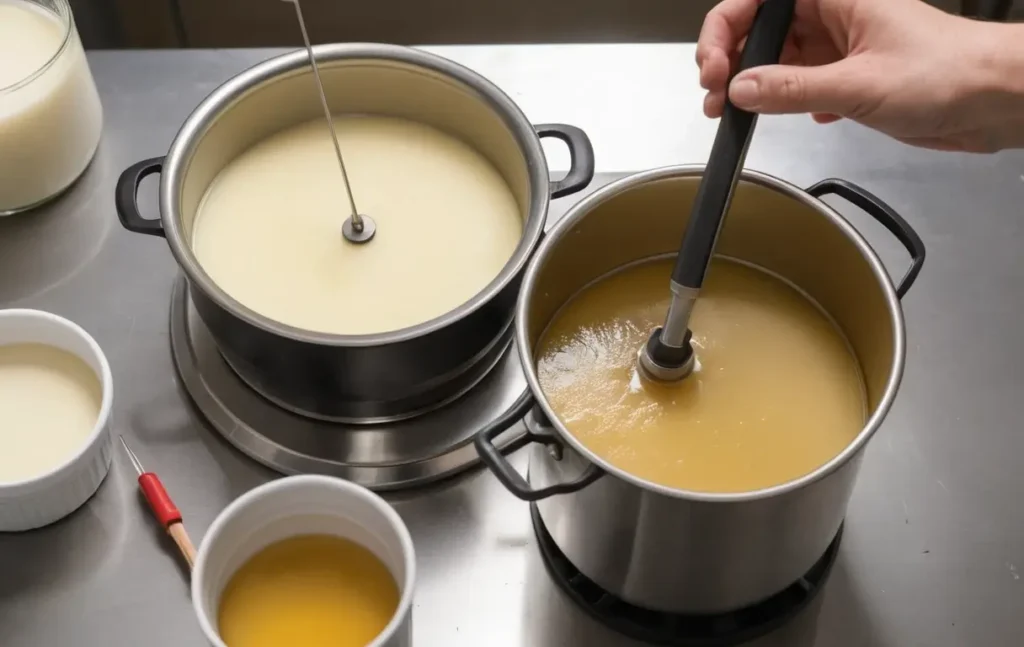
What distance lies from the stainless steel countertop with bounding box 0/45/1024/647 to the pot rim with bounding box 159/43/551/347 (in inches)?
5.7

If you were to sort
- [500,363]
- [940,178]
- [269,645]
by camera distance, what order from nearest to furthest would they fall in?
[269,645]
[500,363]
[940,178]

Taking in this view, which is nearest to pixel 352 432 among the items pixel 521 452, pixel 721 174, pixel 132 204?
pixel 521 452

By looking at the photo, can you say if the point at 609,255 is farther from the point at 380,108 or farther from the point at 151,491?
the point at 151,491

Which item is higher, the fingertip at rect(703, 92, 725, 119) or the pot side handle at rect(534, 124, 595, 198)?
the fingertip at rect(703, 92, 725, 119)

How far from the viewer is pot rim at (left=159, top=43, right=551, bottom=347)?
27.6 inches

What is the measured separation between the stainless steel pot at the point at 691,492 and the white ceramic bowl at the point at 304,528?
0.08 metres

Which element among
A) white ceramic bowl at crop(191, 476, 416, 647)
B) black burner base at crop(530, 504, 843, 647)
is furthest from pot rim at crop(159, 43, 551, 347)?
black burner base at crop(530, 504, 843, 647)

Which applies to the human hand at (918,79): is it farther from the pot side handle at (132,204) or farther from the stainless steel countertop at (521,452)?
the pot side handle at (132,204)

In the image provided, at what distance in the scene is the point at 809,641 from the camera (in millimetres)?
734

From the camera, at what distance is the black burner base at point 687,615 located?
72 centimetres

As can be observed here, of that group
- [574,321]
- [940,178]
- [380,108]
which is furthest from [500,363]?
[940,178]

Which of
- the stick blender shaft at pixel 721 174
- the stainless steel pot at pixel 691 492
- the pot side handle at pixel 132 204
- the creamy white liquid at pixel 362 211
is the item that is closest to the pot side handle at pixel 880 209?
the stainless steel pot at pixel 691 492

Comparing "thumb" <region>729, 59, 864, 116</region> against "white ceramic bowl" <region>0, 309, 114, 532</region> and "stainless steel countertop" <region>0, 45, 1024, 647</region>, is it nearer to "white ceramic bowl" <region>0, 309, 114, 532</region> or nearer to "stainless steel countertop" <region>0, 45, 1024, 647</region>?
"stainless steel countertop" <region>0, 45, 1024, 647</region>

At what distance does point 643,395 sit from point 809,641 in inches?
8.1
